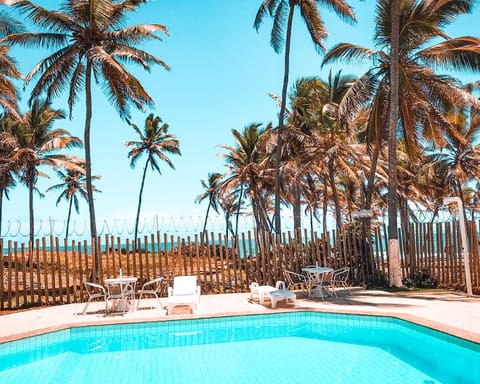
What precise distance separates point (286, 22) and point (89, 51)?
8363mm

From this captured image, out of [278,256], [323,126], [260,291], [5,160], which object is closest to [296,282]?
[278,256]

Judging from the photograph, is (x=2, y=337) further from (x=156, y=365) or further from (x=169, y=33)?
(x=169, y=33)

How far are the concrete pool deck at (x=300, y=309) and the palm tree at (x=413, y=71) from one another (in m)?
2.18

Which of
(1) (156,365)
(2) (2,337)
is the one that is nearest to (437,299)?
(1) (156,365)

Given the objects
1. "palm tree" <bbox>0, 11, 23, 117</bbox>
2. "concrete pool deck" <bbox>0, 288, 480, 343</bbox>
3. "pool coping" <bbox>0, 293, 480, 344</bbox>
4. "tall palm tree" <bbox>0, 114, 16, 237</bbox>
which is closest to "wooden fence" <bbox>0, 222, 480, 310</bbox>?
"concrete pool deck" <bbox>0, 288, 480, 343</bbox>

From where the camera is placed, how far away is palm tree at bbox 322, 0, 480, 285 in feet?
37.4

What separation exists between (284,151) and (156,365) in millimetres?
15389

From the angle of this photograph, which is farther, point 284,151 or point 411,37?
point 284,151

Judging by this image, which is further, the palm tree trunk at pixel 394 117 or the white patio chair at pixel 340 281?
the palm tree trunk at pixel 394 117

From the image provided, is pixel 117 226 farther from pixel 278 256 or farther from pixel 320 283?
pixel 320 283

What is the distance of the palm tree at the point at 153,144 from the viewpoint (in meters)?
28.6

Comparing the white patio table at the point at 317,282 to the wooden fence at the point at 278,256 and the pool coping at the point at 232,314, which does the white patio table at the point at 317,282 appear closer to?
the pool coping at the point at 232,314

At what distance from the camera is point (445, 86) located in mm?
11578

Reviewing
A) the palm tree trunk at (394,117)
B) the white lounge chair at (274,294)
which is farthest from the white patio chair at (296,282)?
the palm tree trunk at (394,117)
